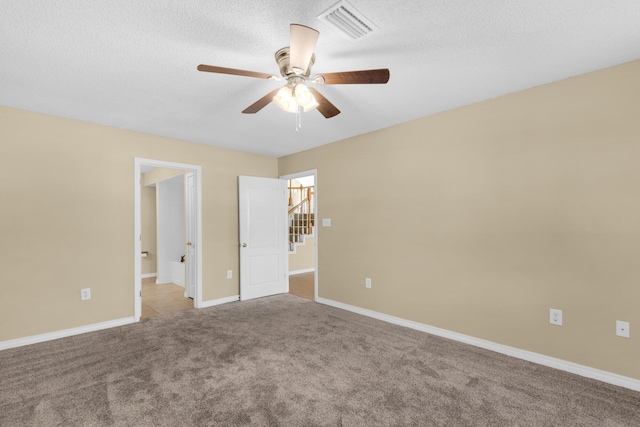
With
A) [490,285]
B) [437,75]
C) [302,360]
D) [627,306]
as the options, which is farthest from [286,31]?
[627,306]

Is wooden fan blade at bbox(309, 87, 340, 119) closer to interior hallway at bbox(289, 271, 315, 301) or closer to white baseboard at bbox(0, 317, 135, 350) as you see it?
interior hallway at bbox(289, 271, 315, 301)

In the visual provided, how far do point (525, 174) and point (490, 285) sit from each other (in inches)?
43.4

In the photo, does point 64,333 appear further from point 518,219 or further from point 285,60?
point 518,219

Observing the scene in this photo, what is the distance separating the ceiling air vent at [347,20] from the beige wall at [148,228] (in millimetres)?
6569

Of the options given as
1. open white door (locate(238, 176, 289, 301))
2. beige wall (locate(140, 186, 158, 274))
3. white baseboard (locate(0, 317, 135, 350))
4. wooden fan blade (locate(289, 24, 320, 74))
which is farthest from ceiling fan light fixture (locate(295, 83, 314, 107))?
beige wall (locate(140, 186, 158, 274))

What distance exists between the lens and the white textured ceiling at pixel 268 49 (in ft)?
5.57

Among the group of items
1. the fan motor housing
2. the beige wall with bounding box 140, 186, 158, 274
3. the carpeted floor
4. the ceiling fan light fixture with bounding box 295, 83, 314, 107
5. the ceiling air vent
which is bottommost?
the carpeted floor

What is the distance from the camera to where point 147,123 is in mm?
3564

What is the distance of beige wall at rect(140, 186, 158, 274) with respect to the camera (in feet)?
22.4

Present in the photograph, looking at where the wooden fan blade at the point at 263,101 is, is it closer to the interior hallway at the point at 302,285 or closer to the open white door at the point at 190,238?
the open white door at the point at 190,238

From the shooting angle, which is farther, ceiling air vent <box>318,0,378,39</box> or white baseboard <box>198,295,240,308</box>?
white baseboard <box>198,295,240,308</box>

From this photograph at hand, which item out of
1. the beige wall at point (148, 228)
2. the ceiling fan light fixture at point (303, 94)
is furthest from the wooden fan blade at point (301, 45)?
the beige wall at point (148, 228)

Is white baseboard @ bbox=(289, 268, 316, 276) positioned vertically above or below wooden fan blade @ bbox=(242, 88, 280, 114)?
below

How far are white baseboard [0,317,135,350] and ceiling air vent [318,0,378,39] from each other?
3975 mm
